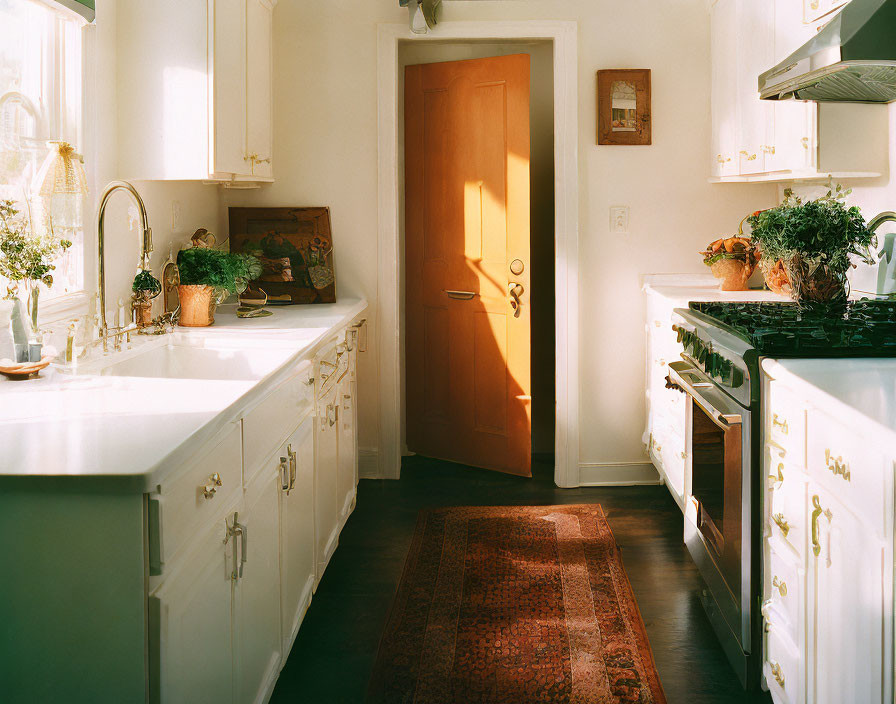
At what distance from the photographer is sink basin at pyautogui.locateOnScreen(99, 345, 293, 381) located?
6.67 feet

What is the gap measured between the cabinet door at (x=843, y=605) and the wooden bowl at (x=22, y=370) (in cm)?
180

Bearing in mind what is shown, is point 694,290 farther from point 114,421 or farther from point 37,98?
point 114,421

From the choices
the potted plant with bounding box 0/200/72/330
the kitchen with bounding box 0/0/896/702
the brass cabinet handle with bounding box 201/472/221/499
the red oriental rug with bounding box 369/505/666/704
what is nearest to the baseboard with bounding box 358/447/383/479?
the kitchen with bounding box 0/0/896/702

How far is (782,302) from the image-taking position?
10.1 feet

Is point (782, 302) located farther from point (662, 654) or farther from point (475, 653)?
point (475, 653)

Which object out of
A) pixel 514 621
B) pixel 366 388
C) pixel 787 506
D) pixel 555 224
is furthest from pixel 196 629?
pixel 555 224

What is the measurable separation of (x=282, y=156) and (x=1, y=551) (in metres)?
3.09

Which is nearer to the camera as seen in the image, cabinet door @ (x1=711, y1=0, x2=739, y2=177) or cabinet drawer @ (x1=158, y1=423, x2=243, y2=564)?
cabinet drawer @ (x1=158, y1=423, x2=243, y2=564)

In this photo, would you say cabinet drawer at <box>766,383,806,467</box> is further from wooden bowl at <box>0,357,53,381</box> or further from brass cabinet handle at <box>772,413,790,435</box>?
wooden bowl at <box>0,357,53,381</box>

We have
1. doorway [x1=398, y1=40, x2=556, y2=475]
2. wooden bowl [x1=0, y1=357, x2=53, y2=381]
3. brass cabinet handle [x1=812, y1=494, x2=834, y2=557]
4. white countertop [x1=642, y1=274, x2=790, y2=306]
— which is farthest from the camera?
doorway [x1=398, y1=40, x2=556, y2=475]

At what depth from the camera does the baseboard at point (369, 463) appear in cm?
418

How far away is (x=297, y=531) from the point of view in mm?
2334

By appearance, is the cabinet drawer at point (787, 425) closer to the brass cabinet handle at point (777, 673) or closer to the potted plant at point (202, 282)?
the brass cabinet handle at point (777, 673)

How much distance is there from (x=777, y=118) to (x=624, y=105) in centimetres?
93
